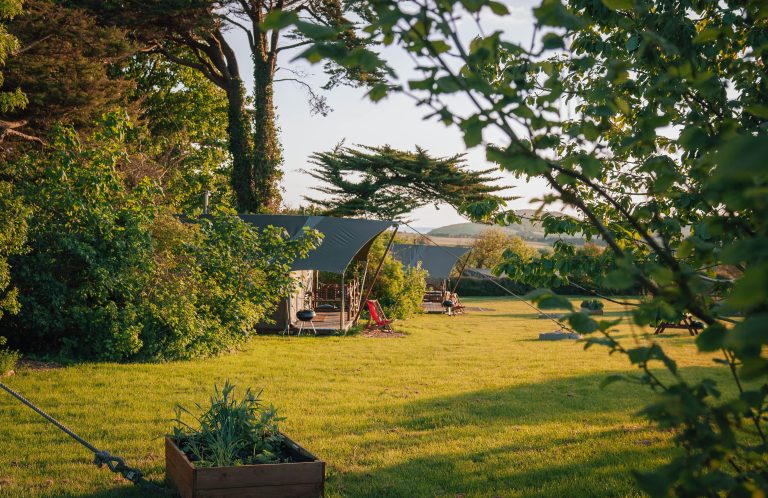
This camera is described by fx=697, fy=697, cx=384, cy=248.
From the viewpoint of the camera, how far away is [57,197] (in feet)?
37.0

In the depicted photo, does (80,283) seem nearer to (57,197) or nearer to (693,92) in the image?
(57,197)

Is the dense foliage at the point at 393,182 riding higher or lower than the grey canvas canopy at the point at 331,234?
higher

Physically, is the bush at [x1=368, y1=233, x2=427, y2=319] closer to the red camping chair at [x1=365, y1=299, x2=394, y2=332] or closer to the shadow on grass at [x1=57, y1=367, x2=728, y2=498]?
the red camping chair at [x1=365, y1=299, x2=394, y2=332]

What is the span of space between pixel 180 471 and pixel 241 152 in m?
20.8

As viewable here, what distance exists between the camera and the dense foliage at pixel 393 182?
106 feet

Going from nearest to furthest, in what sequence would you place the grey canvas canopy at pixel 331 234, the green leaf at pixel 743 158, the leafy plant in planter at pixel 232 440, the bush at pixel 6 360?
the green leaf at pixel 743 158
the leafy plant in planter at pixel 232 440
the bush at pixel 6 360
the grey canvas canopy at pixel 331 234

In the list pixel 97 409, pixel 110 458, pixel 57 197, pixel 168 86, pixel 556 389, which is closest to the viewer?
pixel 110 458

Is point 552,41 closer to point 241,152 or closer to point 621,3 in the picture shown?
point 621,3

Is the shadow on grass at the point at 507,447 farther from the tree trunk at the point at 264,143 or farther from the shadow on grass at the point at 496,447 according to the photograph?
the tree trunk at the point at 264,143

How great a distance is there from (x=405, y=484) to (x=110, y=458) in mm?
2188

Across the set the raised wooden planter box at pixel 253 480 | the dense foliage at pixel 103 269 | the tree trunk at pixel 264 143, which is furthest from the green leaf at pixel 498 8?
the tree trunk at pixel 264 143

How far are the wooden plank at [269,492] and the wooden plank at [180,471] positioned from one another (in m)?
0.12

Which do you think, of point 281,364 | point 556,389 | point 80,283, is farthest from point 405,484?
point 80,283

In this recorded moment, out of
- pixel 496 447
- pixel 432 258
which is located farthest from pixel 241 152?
pixel 496 447
